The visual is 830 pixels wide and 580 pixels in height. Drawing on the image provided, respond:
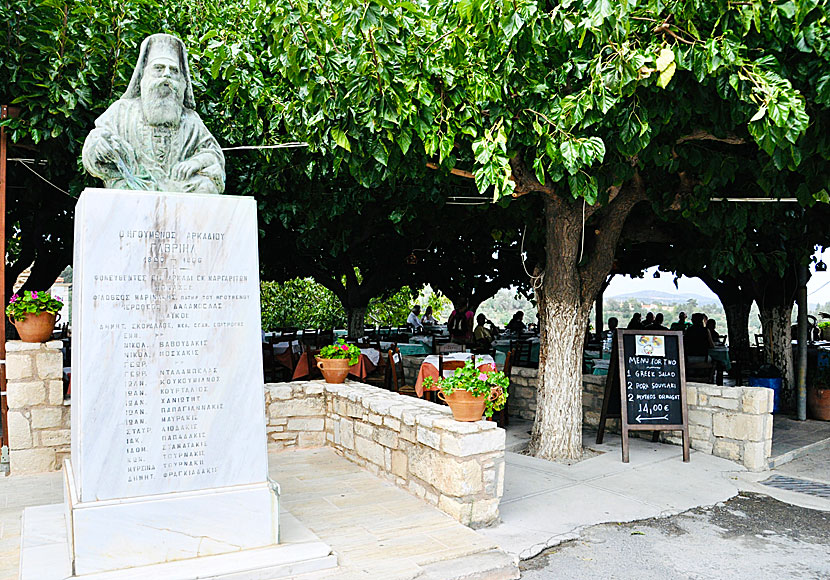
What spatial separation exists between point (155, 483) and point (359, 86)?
114 inches

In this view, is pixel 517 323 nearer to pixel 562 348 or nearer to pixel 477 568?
pixel 562 348

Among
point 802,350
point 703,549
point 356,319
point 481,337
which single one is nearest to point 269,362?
point 356,319

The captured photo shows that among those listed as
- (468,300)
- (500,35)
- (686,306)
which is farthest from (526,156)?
(686,306)

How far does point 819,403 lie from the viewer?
9.45 metres

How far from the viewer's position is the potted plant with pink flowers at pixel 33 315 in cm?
621

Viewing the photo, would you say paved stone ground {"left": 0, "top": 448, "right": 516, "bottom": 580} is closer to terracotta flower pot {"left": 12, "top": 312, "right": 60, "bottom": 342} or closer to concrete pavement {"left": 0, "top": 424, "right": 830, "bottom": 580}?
concrete pavement {"left": 0, "top": 424, "right": 830, "bottom": 580}

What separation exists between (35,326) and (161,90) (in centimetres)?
332

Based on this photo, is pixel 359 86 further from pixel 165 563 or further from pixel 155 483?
pixel 165 563

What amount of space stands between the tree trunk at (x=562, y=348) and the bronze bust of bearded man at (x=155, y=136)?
3.85m

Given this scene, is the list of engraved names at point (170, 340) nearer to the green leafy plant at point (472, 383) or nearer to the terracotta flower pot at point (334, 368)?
the green leafy plant at point (472, 383)

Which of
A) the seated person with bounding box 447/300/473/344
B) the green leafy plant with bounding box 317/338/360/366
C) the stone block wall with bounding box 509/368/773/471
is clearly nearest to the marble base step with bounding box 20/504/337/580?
the green leafy plant with bounding box 317/338/360/366

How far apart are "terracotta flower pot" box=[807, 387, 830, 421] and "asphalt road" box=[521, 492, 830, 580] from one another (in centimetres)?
451

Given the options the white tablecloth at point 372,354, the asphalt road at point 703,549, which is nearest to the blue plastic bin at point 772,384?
the asphalt road at point 703,549

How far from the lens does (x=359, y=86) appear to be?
183 inches
